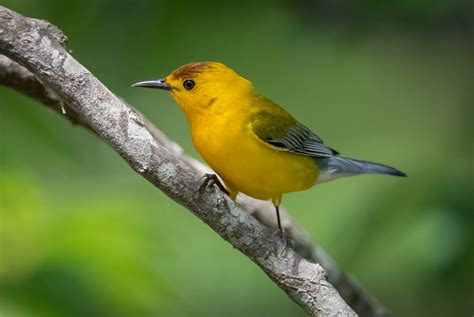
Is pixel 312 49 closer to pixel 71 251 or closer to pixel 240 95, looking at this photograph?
pixel 240 95

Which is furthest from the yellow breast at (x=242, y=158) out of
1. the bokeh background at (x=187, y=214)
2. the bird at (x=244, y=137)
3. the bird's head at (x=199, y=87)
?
the bokeh background at (x=187, y=214)

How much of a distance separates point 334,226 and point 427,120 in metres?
2.29

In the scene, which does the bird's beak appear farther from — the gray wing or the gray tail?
the gray tail

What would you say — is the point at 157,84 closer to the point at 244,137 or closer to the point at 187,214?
the point at 244,137

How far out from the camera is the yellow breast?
195 inches

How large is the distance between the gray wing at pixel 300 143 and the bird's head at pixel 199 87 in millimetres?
405

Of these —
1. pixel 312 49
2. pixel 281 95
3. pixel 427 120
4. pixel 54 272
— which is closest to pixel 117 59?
pixel 312 49

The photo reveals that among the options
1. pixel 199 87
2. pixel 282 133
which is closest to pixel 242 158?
pixel 282 133

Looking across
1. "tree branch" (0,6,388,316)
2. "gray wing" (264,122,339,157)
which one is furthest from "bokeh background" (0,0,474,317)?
"tree branch" (0,6,388,316)

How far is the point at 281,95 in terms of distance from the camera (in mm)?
8422

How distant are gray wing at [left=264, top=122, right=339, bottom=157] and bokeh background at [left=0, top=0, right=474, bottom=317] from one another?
475 mm

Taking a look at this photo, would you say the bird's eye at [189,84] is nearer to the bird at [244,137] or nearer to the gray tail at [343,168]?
the bird at [244,137]

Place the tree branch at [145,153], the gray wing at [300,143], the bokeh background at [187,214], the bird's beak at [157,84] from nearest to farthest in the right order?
the tree branch at [145,153] < the bokeh background at [187,214] < the bird's beak at [157,84] < the gray wing at [300,143]

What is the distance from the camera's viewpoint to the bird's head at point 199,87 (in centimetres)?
530
